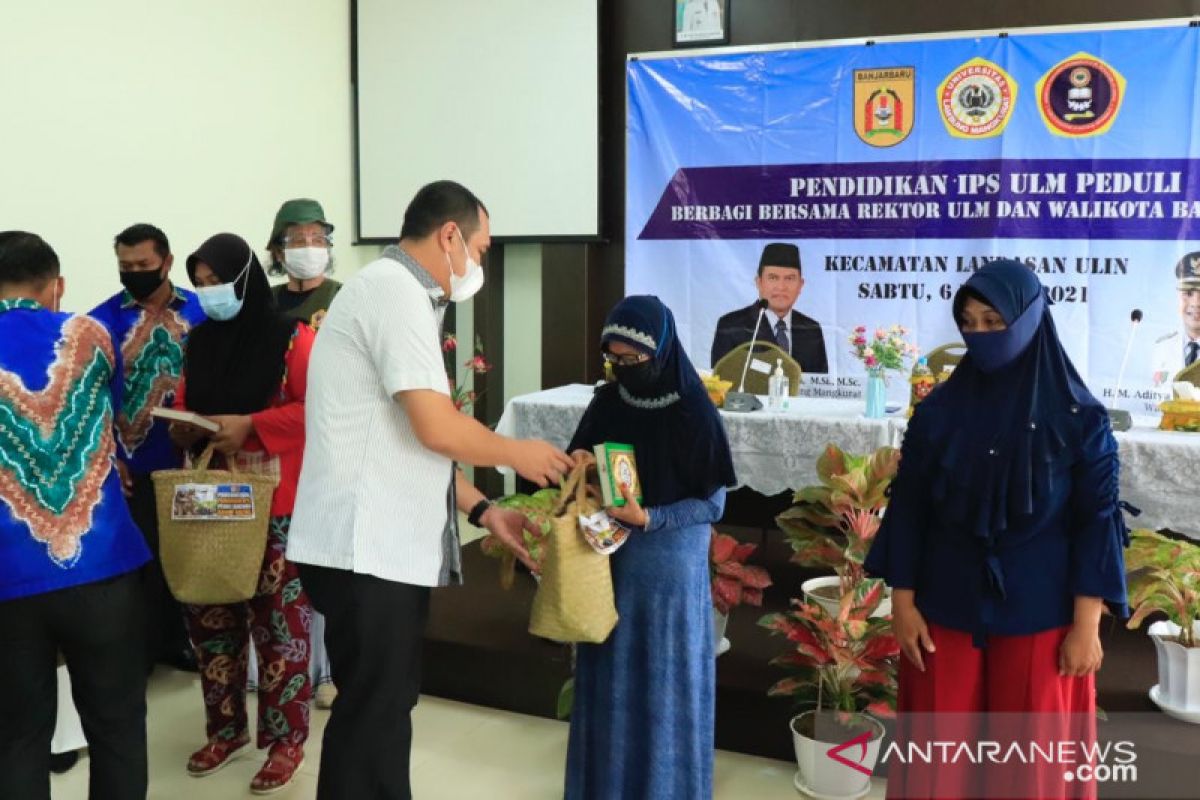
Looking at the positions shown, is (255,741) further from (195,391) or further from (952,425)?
(952,425)

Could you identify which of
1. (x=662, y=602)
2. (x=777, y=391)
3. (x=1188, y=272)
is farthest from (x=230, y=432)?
(x=1188, y=272)

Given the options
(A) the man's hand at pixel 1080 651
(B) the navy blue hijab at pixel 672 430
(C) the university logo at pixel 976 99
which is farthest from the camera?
(C) the university logo at pixel 976 99

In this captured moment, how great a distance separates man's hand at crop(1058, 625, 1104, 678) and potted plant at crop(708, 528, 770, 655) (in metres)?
1.23

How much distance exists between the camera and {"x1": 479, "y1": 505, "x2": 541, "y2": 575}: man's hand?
2252mm

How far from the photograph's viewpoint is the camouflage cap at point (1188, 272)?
4.82m

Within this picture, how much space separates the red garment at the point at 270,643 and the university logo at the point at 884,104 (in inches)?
148

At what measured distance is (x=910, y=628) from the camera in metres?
1.99

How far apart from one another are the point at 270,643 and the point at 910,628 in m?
1.71

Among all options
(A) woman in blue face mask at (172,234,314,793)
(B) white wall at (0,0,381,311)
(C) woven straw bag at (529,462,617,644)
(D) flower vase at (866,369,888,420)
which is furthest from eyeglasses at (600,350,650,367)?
A: (B) white wall at (0,0,381,311)

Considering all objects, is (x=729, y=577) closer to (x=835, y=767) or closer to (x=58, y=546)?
(x=835, y=767)

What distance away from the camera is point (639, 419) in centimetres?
234

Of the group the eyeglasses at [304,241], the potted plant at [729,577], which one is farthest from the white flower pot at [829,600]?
the eyeglasses at [304,241]

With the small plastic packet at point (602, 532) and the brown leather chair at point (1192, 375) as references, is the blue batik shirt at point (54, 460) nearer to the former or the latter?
the small plastic packet at point (602, 532)

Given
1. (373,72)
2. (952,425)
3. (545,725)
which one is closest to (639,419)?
(952,425)
